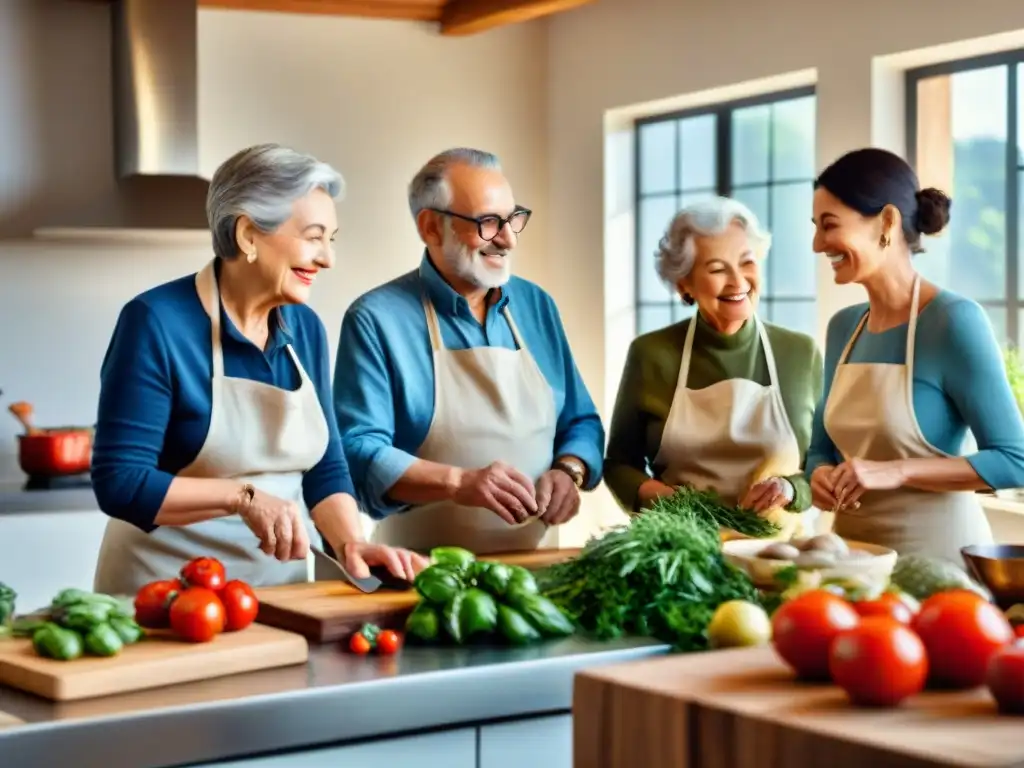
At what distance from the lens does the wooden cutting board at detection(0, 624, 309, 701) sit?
6.51 feet

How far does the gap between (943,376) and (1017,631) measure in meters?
1.05

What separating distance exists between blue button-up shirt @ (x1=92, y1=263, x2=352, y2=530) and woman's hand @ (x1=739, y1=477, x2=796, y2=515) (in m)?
0.83

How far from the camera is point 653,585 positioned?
240 centimetres

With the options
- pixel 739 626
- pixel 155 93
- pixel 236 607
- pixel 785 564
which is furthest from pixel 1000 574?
pixel 155 93

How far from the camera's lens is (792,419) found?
11.3 ft

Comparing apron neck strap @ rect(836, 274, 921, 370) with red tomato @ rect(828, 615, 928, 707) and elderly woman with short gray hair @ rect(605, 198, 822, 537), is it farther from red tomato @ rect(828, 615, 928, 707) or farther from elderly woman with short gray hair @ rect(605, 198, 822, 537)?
red tomato @ rect(828, 615, 928, 707)

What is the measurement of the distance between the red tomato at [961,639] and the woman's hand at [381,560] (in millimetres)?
1004

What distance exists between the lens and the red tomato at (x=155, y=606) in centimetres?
224

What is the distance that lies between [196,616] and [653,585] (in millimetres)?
719

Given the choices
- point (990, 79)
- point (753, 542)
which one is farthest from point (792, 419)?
point (990, 79)

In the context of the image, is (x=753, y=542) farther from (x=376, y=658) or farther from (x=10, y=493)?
(x=10, y=493)

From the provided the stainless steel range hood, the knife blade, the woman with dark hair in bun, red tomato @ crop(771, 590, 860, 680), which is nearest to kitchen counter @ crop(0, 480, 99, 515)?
the stainless steel range hood

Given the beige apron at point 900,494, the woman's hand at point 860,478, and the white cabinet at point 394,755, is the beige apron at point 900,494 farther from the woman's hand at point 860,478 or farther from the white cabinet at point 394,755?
the white cabinet at point 394,755

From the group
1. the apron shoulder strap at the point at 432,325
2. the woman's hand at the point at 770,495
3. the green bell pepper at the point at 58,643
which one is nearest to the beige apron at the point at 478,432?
the apron shoulder strap at the point at 432,325
